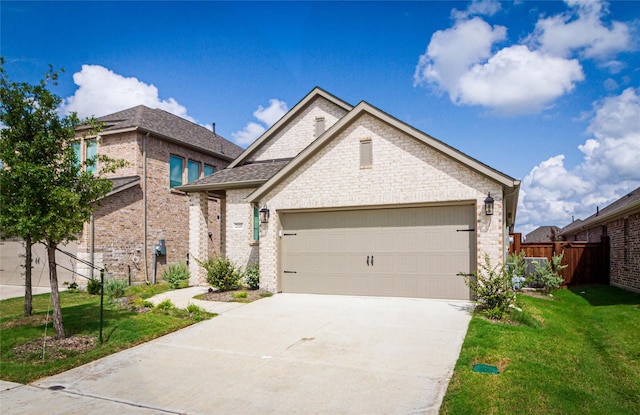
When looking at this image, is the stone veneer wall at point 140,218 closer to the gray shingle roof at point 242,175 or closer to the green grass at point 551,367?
the gray shingle roof at point 242,175

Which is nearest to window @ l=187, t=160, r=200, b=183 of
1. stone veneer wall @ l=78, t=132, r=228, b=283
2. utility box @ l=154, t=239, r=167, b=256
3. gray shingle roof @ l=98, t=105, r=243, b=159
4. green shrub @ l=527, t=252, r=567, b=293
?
stone veneer wall @ l=78, t=132, r=228, b=283

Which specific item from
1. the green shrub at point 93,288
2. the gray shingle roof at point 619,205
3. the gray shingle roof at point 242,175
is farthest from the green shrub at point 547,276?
the green shrub at point 93,288

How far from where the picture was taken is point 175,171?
19438 mm

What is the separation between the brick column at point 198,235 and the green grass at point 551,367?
414 inches

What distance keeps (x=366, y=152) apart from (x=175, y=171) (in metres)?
11.0

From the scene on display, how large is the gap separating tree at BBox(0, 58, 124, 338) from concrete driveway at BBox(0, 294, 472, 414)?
8.14 ft

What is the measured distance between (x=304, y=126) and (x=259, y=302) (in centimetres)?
835

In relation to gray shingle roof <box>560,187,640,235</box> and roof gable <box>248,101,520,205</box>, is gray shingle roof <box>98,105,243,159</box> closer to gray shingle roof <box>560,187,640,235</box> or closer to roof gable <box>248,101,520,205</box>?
roof gable <box>248,101,520,205</box>

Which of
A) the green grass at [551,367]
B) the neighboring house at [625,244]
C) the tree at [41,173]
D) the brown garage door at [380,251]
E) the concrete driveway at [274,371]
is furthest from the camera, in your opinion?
the neighboring house at [625,244]

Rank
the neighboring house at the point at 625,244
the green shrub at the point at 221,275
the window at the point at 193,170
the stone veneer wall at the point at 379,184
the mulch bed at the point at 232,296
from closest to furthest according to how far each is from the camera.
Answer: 1. the stone veneer wall at the point at 379,184
2. the mulch bed at the point at 232,296
3. the green shrub at the point at 221,275
4. the neighboring house at the point at 625,244
5. the window at the point at 193,170

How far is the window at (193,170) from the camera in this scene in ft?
66.0

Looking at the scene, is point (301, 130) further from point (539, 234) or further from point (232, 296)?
point (539, 234)

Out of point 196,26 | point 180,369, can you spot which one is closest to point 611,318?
point 180,369

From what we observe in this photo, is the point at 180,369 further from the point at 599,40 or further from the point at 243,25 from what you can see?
the point at 599,40
